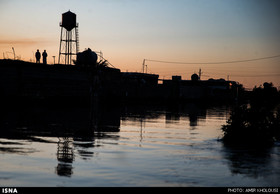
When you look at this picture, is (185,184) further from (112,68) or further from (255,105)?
(112,68)

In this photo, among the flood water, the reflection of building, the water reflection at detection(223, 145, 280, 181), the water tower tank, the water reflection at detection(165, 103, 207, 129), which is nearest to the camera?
the flood water

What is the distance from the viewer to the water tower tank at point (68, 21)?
79.1m

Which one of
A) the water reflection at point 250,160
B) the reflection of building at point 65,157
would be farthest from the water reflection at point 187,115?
the reflection of building at point 65,157

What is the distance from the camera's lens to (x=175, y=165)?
1308 cm

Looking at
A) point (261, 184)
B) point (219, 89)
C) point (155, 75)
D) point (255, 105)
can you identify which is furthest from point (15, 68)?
point (219, 89)

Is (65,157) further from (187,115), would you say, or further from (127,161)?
(187,115)

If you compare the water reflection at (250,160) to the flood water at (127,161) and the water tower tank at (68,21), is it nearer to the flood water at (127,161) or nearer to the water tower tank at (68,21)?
the flood water at (127,161)

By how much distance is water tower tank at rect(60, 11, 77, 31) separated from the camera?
7910 centimetres

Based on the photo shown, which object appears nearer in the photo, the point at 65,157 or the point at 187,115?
the point at 65,157

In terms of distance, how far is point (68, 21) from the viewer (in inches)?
3115

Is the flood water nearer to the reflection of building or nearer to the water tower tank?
the reflection of building

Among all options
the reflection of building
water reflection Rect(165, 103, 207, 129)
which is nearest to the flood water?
the reflection of building

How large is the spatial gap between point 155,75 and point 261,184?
401 feet

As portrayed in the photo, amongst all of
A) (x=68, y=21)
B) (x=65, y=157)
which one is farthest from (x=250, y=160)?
(x=68, y=21)
